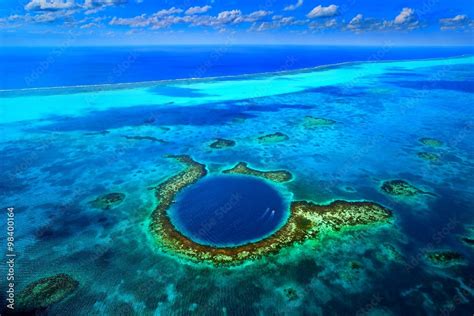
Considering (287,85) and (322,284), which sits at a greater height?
(322,284)

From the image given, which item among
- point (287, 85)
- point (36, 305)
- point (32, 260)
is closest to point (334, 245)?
point (36, 305)

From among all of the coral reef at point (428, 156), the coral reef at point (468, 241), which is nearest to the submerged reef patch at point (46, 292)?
the coral reef at point (468, 241)

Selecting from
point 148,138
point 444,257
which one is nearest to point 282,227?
point 444,257

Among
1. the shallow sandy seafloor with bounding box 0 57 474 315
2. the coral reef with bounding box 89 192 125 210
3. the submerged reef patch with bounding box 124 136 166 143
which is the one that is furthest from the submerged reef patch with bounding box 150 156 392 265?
the submerged reef patch with bounding box 124 136 166 143

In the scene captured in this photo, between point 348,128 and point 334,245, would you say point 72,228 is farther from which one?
point 348,128

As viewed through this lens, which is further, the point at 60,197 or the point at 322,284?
the point at 60,197

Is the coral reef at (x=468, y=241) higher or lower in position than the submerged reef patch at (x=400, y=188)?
higher

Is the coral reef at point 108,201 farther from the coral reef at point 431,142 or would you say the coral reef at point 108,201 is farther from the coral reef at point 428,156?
the coral reef at point 431,142
